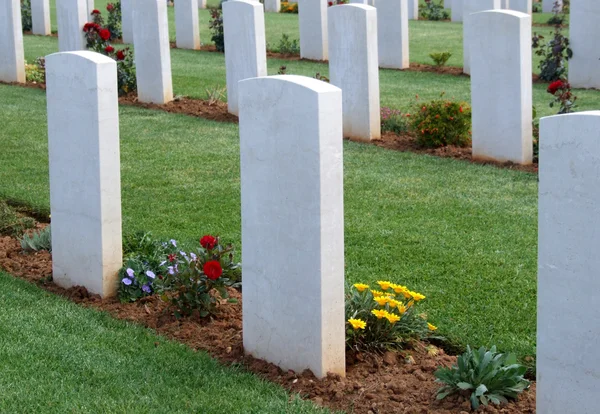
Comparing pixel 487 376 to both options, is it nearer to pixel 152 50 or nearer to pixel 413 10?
pixel 152 50

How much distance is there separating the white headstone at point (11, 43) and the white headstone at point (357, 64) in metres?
6.06

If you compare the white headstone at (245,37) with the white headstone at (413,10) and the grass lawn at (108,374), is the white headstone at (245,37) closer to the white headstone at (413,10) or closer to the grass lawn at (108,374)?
the grass lawn at (108,374)

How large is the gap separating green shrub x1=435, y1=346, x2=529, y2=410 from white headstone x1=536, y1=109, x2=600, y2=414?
1.23 feet

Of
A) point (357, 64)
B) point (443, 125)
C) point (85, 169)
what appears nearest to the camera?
point (85, 169)

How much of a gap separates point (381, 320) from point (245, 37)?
22.4ft

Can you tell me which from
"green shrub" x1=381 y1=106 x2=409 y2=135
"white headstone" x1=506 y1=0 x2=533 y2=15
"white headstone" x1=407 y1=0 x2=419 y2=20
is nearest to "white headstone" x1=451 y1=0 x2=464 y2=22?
"white headstone" x1=407 y1=0 x2=419 y2=20

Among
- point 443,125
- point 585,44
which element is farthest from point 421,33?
point 443,125

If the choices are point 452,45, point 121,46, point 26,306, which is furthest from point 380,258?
point 121,46

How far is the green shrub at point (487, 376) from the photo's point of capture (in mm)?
4059

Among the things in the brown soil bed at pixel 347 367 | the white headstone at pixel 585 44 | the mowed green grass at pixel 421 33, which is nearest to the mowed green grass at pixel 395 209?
the brown soil bed at pixel 347 367

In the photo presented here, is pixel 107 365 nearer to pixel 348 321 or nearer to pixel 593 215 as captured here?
pixel 348 321

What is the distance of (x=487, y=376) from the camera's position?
4.07 metres

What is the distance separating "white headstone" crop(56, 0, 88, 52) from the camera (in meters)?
14.3

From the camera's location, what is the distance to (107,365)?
4547 millimetres
